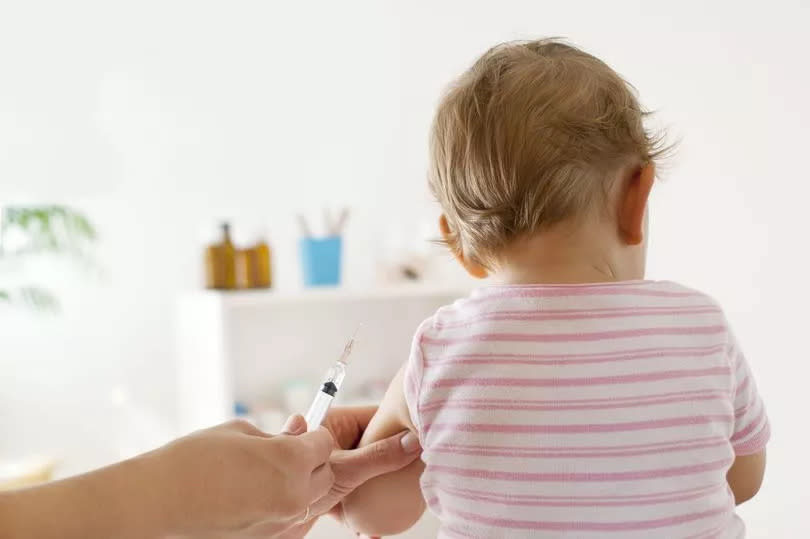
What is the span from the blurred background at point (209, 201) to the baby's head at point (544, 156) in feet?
3.27

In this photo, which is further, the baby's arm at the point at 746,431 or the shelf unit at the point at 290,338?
the shelf unit at the point at 290,338

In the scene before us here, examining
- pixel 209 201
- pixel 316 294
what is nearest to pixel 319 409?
pixel 316 294

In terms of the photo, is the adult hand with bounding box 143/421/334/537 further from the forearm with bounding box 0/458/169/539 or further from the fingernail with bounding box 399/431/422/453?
the fingernail with bounding box 399/431/422/453

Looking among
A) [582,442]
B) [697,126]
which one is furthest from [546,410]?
[697,126]

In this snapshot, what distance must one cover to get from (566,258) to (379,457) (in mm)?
257

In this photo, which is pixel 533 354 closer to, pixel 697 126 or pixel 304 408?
pixel 697 126

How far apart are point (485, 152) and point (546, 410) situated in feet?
0.79

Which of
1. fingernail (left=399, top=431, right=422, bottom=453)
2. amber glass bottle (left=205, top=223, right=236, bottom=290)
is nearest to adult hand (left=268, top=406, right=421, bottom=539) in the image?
fingernail (left=399, top=431, right=422, bottom=453)

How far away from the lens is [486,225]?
803 millimetres

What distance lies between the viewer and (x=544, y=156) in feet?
Answer: 2.49

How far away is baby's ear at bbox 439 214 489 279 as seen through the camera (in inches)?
34.3

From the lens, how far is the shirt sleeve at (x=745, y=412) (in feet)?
2.55

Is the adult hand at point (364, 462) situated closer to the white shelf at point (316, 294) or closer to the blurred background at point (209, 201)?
the blurred background at point (209, 201)

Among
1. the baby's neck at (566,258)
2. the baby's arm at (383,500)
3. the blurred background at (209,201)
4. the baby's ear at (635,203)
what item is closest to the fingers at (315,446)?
the baby's arm at (383,500)
